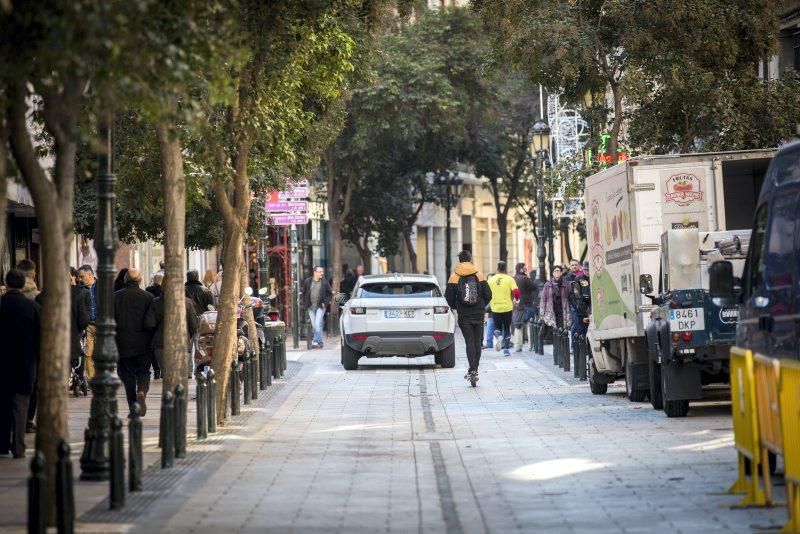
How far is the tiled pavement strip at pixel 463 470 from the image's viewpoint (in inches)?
431

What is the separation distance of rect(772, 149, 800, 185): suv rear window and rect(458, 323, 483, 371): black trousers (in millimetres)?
12931

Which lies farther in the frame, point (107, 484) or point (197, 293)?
point (197, 293)

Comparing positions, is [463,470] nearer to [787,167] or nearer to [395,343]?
[787,167]

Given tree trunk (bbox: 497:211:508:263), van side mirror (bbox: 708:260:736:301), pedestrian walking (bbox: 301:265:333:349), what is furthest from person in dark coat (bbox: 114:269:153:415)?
tree trunk (bbox: 497:211:508:263)

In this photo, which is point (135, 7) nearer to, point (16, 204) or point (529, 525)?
point (529, 525)

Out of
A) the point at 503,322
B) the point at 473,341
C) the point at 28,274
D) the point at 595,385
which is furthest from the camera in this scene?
the point at 503,322

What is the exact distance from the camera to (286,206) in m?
34.5

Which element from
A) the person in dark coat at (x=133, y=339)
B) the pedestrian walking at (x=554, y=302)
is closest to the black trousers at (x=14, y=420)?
the person in dark coat at (x=133, y=339)

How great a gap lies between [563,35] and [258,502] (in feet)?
51.8

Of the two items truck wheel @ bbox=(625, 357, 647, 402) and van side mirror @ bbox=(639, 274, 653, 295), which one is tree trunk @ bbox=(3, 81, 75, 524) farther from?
truck wheel @ bbox=(625, 357, 647, 402)

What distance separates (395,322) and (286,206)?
16.6 feet

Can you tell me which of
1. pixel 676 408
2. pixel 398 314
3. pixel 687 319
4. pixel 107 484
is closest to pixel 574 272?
pixel 398 314

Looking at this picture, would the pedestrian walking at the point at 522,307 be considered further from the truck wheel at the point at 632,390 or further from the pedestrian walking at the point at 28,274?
the pedestrian walking at the point at 28,274

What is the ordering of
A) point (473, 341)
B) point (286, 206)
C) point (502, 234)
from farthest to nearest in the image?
point (502, 234) → point (286, 206) → point (473, 341)
